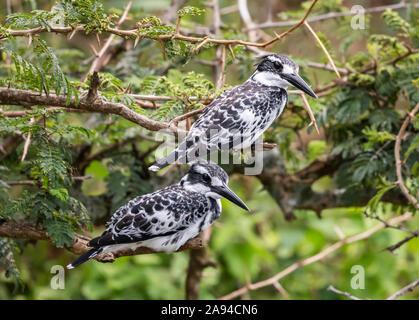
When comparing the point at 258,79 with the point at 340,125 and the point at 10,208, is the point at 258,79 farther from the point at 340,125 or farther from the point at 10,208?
the point at 340,125

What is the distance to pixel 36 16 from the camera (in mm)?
1800

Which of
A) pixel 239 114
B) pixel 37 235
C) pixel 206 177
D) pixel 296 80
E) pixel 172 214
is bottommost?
pixel 37 235

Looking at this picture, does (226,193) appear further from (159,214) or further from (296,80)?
(296,80)

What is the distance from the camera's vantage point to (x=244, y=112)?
2088mm

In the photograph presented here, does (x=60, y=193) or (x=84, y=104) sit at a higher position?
(x=84, y=104)

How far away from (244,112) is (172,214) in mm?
445

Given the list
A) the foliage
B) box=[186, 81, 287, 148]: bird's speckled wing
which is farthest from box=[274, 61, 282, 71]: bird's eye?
the foliage

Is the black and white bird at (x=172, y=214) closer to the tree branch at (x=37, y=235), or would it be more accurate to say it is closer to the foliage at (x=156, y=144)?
the tree branch at (x=37, y=235)

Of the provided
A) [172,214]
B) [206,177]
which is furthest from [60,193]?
[206,177]

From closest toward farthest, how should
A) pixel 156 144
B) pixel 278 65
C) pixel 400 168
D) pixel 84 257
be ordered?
pixel 84 257
pixel 278 65
pixel 400 168
pixel 156 144

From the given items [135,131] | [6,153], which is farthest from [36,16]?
[135,131]

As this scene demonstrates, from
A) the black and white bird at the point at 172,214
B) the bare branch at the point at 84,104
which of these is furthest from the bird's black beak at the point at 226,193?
the bare branch at the point at 84,104

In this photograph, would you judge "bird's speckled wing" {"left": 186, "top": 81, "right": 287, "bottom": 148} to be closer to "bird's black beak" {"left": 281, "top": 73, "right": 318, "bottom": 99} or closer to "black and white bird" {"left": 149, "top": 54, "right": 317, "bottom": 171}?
"black and white bird" {"left": 149, "top": 54, "right": 317, "bottom": 171}

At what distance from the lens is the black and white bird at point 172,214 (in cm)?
188
